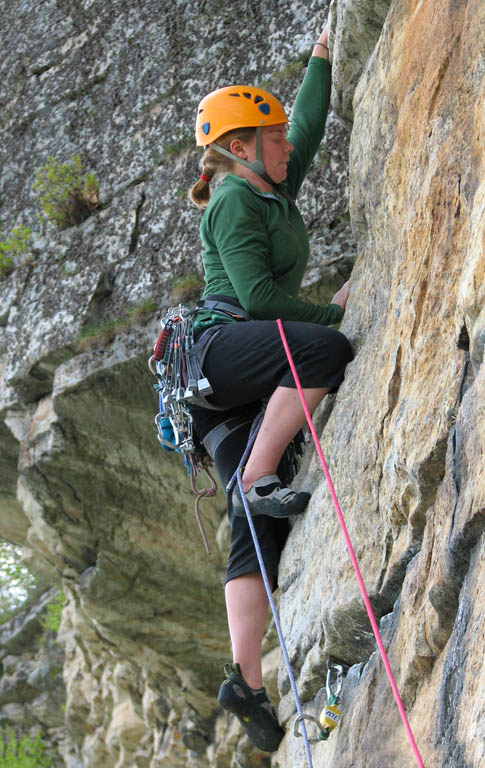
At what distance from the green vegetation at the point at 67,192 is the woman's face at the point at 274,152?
2284mm

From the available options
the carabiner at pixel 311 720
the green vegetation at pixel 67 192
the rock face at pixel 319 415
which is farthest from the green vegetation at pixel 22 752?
the carabiner at pixel 311 720

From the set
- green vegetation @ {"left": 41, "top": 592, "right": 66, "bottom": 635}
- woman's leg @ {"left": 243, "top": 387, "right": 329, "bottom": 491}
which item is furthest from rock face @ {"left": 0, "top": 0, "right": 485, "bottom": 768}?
green vegetation @ {"left": 41, "top": 592, "right": 66, "bottom": 635}

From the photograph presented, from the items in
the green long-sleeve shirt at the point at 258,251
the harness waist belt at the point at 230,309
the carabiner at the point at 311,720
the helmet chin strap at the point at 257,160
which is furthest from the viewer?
the helmet chin strap at the point at 257,160

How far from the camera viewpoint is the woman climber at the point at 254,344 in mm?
3852

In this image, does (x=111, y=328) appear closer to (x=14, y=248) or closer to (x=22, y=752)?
(x=14, y=248)

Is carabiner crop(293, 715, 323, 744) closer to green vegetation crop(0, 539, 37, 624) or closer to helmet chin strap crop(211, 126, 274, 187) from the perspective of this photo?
helmet chin strap crop(211, 126, 274, 187)

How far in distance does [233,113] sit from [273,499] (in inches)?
68.2

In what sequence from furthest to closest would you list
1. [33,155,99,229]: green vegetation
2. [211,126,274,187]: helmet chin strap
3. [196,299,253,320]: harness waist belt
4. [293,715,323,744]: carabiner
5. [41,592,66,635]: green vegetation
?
[41,592,66,635]: green vegetation < [33,155,99,229]: green vegetation < [211,126,274,187]: helmet chin strap < [196,299,253,320]: harness waist belt < [293,715,323,744]: carabiner

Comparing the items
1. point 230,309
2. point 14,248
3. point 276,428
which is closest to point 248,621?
point 276,428

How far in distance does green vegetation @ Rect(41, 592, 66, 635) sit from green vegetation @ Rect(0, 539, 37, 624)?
862 mm

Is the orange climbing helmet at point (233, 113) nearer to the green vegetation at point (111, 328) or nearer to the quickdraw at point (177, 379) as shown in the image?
the quickdraw at point (177, 379)

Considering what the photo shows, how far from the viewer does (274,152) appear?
432 cm

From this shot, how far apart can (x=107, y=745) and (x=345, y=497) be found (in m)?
6.25

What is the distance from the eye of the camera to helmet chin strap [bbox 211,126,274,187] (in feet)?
13.9
